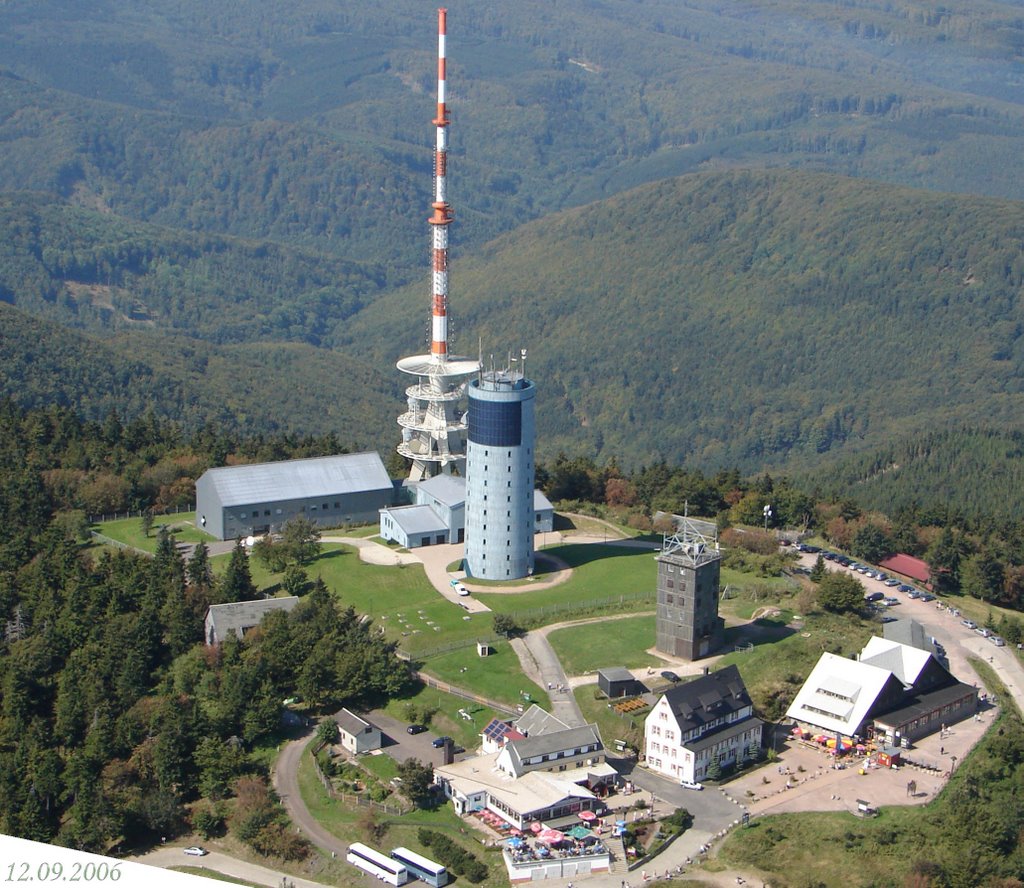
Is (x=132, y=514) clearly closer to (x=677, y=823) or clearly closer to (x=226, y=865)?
(x=226, y=865)

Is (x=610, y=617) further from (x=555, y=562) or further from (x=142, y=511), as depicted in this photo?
(x=142, y=511)

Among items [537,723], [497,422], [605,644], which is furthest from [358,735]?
[497,422]

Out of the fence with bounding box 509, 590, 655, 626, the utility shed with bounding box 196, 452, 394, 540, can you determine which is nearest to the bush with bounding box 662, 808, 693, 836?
the fence with bounding box 509, 590, 655, 626

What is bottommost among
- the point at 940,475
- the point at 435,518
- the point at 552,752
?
the point at 940,475

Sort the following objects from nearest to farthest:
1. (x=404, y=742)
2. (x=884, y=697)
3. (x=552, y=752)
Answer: (x=552, y=752) < (x=404, y=742) < (x=884, y=697)

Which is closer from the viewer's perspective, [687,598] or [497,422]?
[687,598]

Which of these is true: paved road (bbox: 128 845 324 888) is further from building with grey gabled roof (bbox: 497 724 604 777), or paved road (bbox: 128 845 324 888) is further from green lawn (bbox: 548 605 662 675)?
green lawn (bbox: 548 605 662 675)

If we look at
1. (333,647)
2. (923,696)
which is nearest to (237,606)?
(333,647)

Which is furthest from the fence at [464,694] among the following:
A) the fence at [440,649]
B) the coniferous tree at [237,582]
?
the coniferous tree at [237,582]
